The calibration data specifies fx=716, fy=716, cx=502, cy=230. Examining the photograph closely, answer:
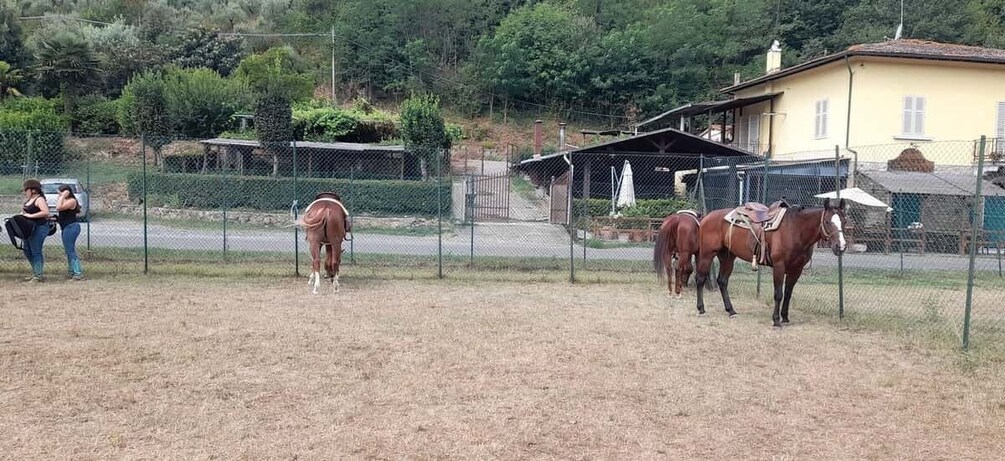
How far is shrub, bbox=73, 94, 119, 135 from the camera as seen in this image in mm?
43281

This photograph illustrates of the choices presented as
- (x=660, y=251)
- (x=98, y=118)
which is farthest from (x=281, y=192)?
(x=98, y=118)

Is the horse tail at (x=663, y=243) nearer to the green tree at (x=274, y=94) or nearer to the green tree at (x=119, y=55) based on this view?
the green tree at (x=274, y=94)

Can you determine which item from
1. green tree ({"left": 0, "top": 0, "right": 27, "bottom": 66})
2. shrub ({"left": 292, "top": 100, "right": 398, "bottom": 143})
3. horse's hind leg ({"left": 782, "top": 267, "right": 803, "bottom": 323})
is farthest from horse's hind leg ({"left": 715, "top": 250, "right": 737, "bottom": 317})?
green tree ({"left": 0, "top": 0, "right": 27, "bottom": 66})

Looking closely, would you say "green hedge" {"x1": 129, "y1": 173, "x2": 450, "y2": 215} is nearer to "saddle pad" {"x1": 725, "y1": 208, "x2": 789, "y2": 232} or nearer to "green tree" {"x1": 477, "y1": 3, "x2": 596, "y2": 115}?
"saddle pad" {"x1": 725, "y1": 208, "x2": 789, "y2": 232}

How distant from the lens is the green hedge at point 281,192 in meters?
22.8

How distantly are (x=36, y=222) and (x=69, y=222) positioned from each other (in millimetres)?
472

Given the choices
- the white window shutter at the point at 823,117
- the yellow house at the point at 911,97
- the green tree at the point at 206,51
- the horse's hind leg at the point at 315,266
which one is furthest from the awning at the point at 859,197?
the green tree at the point at 206,51

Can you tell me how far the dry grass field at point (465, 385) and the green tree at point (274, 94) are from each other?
878 cm

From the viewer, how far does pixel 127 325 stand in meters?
8.48

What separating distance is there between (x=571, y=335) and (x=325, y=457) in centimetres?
448

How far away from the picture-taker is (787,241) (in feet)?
30.9

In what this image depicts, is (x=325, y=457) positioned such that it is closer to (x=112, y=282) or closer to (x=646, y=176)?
(x=112, y=282)

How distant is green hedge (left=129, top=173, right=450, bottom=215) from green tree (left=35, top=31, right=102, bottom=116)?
90.5 ft

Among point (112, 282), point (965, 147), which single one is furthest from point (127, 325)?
point (965, 147)
